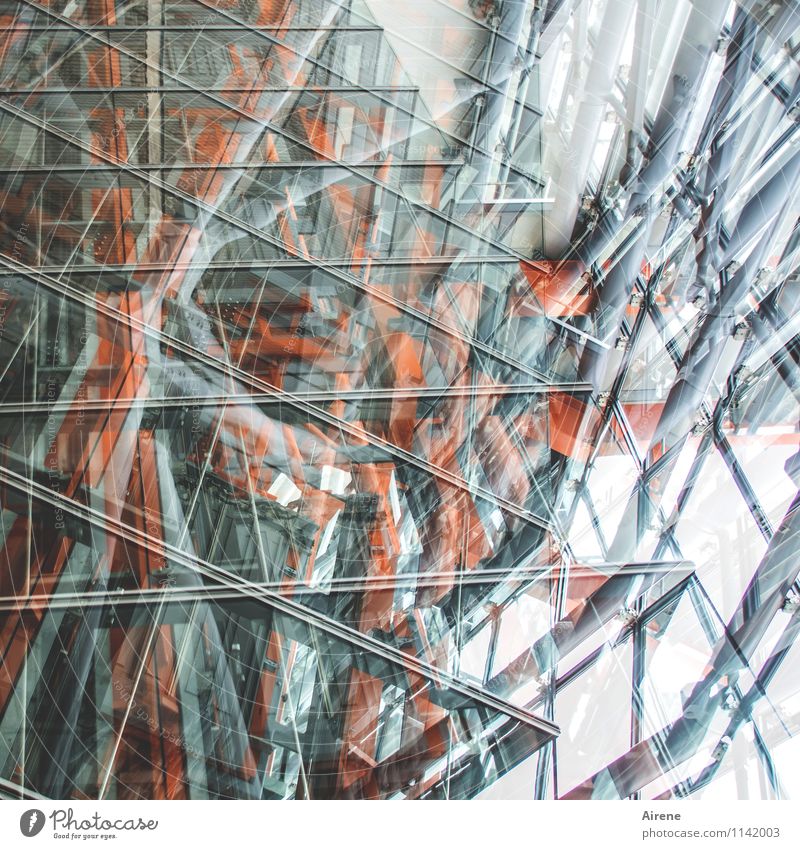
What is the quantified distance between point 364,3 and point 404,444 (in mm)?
2614

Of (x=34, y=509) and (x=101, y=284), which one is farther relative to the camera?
(x=101, y=284)

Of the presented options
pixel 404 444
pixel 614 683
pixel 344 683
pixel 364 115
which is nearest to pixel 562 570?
pixel 614 683

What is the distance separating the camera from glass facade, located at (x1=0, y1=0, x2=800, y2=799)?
2.14m

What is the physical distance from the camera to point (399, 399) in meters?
2.72

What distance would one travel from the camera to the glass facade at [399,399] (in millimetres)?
2141

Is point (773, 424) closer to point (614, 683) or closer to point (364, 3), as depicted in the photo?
point (614, 683)

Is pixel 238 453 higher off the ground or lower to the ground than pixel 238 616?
higher

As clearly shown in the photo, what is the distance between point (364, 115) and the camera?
332 centimetres

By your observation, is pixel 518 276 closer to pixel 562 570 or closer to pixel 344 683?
pixel 562 570
